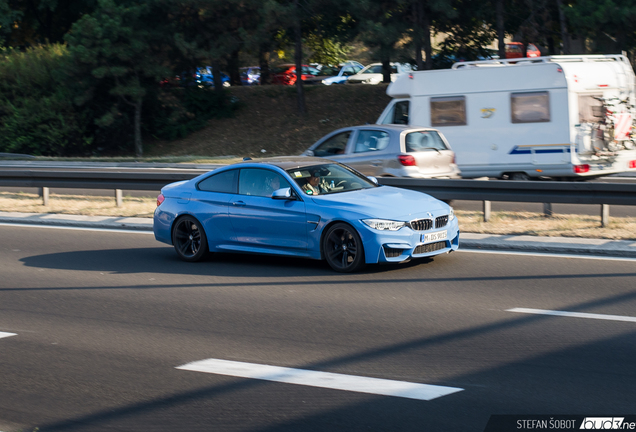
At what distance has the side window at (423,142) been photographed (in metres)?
14.1

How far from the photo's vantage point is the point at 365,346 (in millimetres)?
6320

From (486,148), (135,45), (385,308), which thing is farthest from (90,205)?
(135,45)

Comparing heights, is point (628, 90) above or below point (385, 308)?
above

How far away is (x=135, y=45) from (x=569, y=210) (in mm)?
26095

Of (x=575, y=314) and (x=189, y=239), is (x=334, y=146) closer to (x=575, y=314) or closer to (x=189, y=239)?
(x=189, y=239)

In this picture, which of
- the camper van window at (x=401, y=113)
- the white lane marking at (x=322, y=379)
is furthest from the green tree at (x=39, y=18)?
the white lane marking at (x=322, y=379)

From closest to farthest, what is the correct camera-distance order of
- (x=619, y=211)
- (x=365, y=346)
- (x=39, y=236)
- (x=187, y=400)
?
(x=187, y=400) → (x=365, y=346) → (x=39, y=236) → (x=619, y=211)

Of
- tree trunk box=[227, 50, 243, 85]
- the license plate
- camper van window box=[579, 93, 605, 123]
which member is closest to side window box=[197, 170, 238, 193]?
the license plate

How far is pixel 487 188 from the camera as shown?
1222 centimetres

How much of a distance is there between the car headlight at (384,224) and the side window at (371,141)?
5.45 m

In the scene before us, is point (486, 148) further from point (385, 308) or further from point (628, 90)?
point (385, 308)

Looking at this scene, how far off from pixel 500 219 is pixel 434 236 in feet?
12.7

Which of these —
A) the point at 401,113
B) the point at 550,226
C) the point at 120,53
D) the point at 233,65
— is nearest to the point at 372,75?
the point at 233,65

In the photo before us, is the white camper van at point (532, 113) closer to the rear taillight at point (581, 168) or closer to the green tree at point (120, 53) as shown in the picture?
the rear taillight at point (581, 168)
